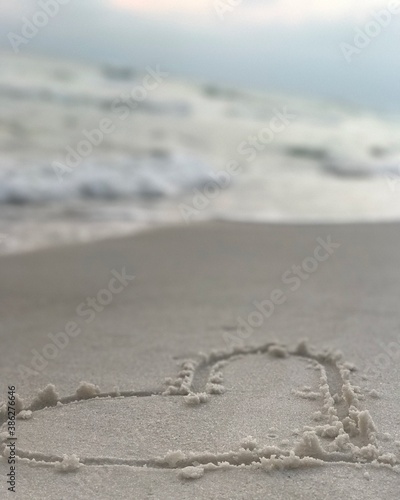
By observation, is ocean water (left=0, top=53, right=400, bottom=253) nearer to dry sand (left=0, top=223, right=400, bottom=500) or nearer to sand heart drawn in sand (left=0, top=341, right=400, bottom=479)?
dry sand (left=0, top=223, right=400, bottom=500)

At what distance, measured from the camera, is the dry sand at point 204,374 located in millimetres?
1447

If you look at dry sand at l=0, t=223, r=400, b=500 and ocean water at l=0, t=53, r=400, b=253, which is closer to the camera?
dry sand at l=0, t=223, r=400, b=500

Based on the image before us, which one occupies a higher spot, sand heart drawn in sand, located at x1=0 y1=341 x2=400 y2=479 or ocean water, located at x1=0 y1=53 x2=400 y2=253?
ocean water, located at x1=0 y1=53 x2=400 y2=253

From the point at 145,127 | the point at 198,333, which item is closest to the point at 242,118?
the point at 145,127

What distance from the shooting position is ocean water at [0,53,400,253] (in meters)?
5.27

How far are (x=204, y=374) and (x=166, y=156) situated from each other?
6460 millimetres

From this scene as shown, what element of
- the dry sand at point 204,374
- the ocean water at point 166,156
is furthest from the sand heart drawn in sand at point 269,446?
the ocean water at point 166,156

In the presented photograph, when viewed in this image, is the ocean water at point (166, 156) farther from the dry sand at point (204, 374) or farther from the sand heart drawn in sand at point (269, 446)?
the sand heart drawn in sand at point (269, 446)

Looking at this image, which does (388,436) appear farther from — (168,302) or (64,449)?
(168,302)

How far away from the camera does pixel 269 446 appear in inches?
59.5

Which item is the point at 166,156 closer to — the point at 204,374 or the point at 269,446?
the point at 204,374

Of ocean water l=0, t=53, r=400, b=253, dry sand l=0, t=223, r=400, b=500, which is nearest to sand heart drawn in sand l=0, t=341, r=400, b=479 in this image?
dry sand l=0, t=223, r=400, b=500

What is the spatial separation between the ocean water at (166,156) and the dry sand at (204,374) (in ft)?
4.06

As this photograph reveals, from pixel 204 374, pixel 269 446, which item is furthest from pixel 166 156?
pixel 269 446
